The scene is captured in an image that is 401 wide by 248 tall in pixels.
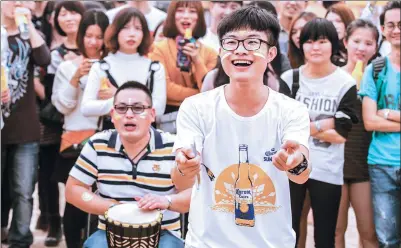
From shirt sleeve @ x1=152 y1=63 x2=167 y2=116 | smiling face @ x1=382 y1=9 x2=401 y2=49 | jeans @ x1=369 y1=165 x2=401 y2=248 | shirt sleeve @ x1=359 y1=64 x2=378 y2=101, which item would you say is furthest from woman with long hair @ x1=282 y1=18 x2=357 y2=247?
shirt sleeve @ x1=152 y1=63 x2=167 y2=116

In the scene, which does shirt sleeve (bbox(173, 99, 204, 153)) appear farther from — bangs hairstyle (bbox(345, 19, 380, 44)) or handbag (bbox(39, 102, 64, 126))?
handbag (bbox(39, 102, 64, 126))

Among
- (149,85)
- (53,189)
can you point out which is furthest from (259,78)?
(53,189)

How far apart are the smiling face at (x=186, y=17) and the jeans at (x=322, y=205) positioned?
1548mm

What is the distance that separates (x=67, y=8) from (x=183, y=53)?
4.09ft

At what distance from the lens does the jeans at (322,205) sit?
176 inches

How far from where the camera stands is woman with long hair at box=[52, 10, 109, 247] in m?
5.25

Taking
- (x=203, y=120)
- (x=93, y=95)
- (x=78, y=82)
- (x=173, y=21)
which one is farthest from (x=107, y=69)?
(x=203, y=120)

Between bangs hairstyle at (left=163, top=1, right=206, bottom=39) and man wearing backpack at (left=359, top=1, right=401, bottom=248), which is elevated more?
bangs hairstyle at (left=163, top=1, right=206, bottom=39)

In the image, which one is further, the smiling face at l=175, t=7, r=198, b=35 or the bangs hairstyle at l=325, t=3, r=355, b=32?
the bangs hairstyle at l=325, t=3, r=355, b=32

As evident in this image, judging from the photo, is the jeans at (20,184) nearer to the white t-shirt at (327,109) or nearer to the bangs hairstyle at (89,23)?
the bangs hairstyle at (89,23)

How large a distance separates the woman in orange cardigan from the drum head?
1.56 meters

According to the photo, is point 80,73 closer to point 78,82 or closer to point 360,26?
point 78,82

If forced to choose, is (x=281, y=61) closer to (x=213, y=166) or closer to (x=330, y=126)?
(x=330, y=126)

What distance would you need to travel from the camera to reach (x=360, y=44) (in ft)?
16.7
